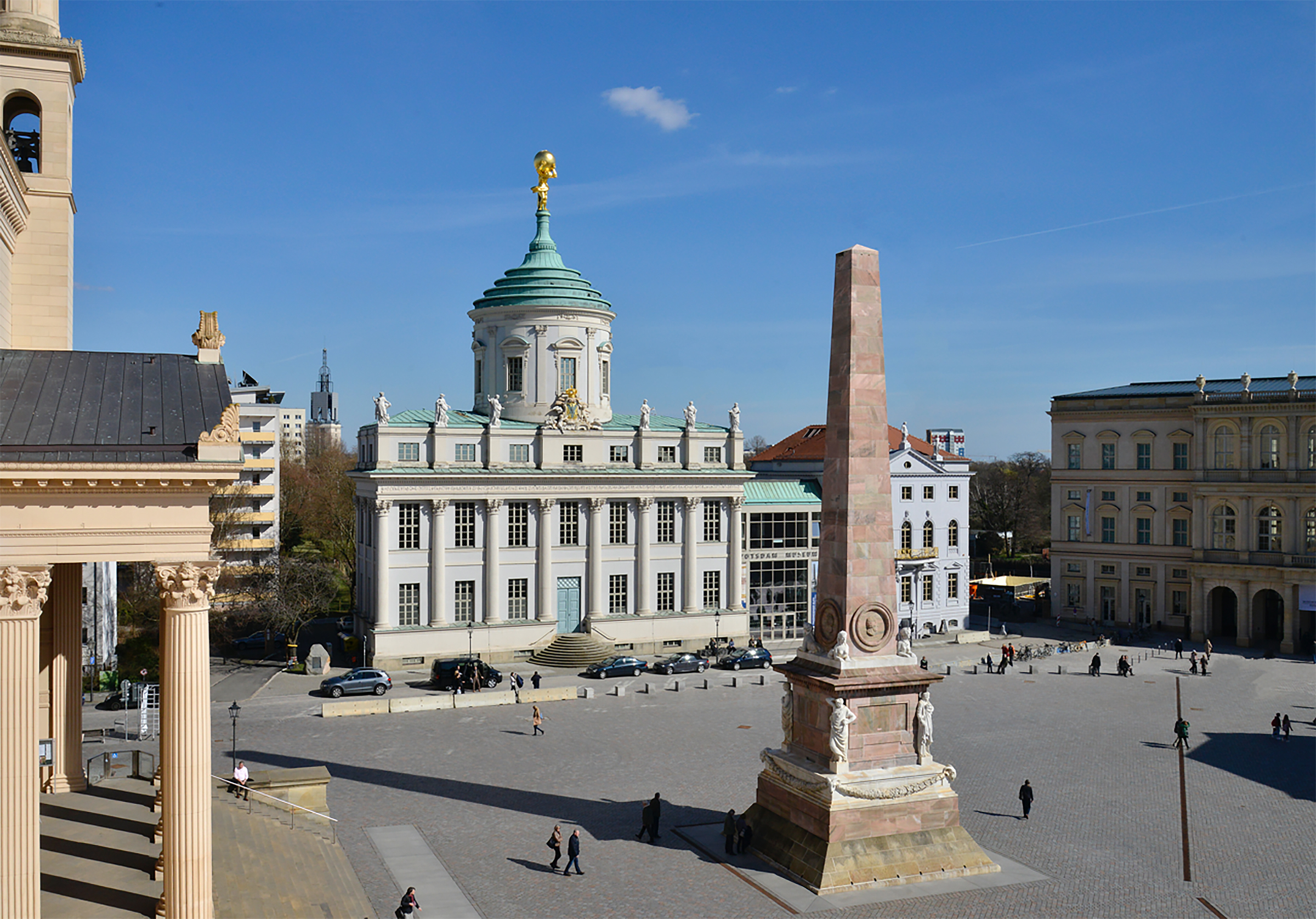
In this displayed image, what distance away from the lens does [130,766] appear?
3038cm

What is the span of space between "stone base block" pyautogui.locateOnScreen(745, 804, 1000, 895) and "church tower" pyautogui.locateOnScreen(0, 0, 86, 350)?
70.2 ft

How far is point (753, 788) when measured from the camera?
33844 mm

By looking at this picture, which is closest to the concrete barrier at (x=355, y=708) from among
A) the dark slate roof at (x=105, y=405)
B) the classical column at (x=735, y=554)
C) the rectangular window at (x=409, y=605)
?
the rectangular window at (x=409, y=605)

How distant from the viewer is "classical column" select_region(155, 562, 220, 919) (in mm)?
18266

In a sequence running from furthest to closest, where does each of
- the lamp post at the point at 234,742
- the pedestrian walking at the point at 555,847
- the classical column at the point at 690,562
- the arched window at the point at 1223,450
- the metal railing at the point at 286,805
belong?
the arched window at the point at 1223,450, the classical column at the point at 690,562, the lamp post at the point at 234,742, the metal railing at the point at 286,805, the pedestrian walking at the point at 555,847

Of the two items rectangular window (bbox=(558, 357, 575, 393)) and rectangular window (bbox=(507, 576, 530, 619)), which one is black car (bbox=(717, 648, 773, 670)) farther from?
rectangular window (bbox=(558, 357, 575, 393))

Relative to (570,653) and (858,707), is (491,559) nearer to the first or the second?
(570,653)

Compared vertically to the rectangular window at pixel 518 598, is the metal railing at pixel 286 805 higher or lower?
lower

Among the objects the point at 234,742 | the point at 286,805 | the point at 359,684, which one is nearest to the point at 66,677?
the point at 286,805

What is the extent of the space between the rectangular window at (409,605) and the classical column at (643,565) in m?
12.1

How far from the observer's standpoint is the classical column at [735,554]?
209ft

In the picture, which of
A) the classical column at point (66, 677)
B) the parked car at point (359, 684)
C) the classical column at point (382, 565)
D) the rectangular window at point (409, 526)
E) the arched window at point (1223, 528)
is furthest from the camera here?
the arched window at point (1223, 528)

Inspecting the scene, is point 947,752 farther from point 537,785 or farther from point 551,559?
point 551,559

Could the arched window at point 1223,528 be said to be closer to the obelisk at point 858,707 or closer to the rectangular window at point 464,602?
the rectangular window at point 464,602
